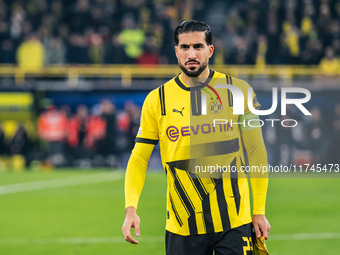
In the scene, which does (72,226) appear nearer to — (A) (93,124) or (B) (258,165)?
(B) (258,165)

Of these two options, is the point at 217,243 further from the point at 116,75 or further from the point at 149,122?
the point at 116,75

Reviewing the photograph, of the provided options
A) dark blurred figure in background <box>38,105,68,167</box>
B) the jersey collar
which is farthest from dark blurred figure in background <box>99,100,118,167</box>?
the jersey collar

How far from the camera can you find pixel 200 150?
4.42 meters

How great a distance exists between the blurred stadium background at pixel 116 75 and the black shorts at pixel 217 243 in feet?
36.4

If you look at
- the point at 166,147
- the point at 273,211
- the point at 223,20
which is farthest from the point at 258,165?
the point at 223,20

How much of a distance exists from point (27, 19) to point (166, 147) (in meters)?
22.2

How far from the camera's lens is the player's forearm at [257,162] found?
4332 mm

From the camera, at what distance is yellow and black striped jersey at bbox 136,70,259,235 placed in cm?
435

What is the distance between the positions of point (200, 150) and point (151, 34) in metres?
20.5

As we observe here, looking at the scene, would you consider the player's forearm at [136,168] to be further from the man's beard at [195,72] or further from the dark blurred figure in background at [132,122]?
the dark blurred figure in background at [132,122]

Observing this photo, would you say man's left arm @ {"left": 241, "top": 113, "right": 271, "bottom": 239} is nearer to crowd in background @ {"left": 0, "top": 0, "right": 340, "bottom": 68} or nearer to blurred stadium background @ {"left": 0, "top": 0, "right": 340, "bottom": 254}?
blurred stadium background @ {"left": 0, "top": 0, "right": 340, "bottom": 254}

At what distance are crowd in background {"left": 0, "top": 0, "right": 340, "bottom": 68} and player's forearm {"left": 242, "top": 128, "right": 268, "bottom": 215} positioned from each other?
19467 mm

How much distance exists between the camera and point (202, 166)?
4.38 m

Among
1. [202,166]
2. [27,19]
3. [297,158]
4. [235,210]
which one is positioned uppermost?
[27,19]
